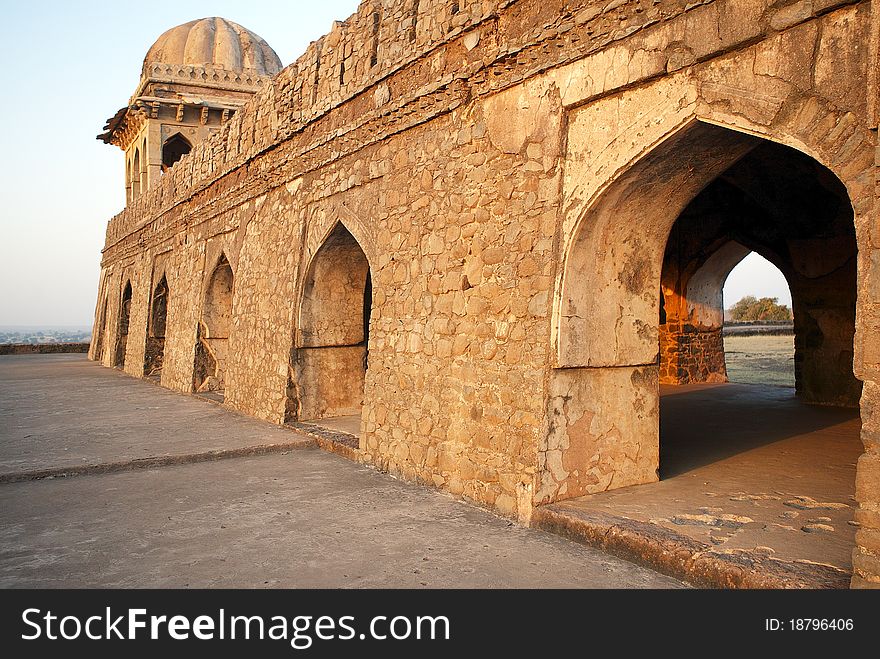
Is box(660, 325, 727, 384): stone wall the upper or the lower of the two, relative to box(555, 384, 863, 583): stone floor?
upper

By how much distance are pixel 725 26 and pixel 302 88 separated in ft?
17.1

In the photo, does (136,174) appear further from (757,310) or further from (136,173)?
(757,310)

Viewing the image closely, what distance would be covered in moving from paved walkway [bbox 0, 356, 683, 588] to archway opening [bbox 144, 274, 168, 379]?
26.2 feet

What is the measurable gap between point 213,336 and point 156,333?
14.0 feet

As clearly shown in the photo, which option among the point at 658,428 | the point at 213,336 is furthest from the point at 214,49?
the point at 658,428

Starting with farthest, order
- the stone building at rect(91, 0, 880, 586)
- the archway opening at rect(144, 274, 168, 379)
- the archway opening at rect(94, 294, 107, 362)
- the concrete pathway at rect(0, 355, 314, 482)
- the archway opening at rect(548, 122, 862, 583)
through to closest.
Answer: the archway opening at rect(94, 294, 107, 362)
the archway opening at rect(144, 274, 168, 379)
the concrete pathway at rect(0, 355, 314, 482)
the archway opening at rect(548, 122, 862, 583)
the stone building at rect(91, 0, 880, 586)

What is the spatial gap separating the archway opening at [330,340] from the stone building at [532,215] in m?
0.02

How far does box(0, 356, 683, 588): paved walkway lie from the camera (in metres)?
3.28

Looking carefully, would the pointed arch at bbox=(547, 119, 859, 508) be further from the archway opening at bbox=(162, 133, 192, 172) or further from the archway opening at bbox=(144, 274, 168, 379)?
the archway opening at bbox=(162, 133, 192, 172)

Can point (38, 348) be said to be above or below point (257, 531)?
above

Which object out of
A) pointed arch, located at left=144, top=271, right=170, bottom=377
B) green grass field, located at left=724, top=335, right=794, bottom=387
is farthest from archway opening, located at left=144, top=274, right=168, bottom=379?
green grass field, located at left=724, top=335, right=794, bottom=387

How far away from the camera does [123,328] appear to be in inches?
727

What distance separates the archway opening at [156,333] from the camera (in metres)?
14.5
